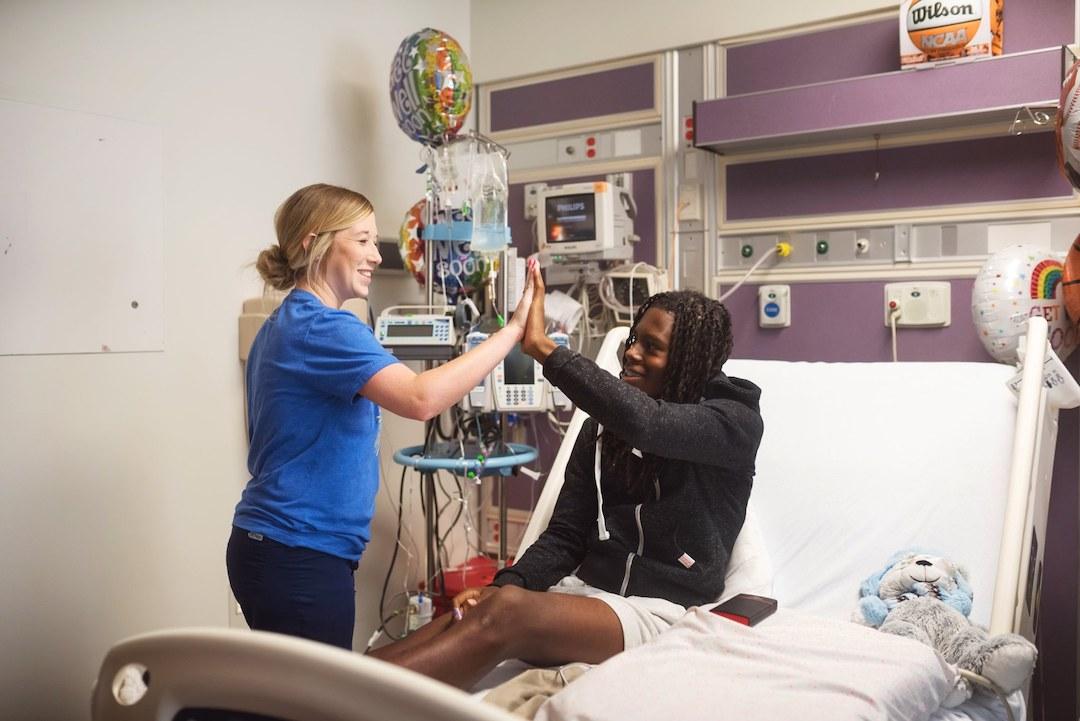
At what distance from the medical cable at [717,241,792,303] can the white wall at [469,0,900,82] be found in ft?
2.34

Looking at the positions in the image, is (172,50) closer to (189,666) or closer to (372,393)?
(372,393)

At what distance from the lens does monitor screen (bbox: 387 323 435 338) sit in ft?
9.15

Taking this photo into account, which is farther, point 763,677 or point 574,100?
point 574,100

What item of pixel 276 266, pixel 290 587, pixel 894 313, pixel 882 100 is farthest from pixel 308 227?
pixel 894 313

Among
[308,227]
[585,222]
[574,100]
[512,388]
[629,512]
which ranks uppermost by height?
[574,100]

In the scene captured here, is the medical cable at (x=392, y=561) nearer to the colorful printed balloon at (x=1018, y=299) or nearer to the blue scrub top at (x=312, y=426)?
the blue scrub top at (x=312, y=426)

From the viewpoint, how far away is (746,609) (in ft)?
5.53

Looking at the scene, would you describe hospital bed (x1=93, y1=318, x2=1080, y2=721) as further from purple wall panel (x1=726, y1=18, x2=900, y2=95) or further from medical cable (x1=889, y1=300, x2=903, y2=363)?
purple wall panel (x1=726, y1=18, x2=900, y2=95)

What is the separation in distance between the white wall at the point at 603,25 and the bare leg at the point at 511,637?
2.21 m

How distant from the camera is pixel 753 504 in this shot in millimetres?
2236

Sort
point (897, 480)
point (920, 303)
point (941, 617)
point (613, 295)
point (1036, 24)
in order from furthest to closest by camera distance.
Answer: point (613, 295)
point (920, 303)
point (1036, 24)
point (897, 480)
point (941, 617)

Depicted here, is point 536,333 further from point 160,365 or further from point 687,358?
point 160,365

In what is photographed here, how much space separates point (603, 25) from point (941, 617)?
2526 mm

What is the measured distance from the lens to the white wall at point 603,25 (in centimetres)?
313
